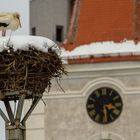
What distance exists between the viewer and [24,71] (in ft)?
32.4

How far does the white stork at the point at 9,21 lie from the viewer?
1011 centimetres

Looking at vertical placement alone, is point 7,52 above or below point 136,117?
above

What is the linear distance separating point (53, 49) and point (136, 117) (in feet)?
39.2

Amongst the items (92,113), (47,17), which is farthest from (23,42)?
(47,17)

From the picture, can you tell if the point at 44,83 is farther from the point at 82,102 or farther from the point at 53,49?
the point at 82,102

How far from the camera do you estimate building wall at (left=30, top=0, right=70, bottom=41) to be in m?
22.6

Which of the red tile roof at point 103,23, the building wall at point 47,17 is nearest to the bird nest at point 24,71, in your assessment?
the red tile roof at point 103,23

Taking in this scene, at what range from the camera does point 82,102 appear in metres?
22.3

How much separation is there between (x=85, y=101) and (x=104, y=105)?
0.50 meters

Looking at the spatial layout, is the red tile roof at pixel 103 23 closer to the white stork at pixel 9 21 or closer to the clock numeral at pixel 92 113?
the clock numeral at pixel 92 113

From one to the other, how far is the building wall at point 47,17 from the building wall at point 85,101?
3.01ft

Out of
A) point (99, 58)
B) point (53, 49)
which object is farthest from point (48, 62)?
point (99, 58)

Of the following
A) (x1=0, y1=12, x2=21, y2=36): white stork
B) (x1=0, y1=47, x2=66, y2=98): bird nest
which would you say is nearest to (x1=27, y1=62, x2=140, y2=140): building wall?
(x1=0, y1=12, x2=21, y2=36): white stork

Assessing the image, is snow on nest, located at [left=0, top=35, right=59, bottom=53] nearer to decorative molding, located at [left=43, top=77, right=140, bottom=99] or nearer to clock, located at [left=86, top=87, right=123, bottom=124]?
clock, located at [left=86, top=87, right=123, bottom=124]
